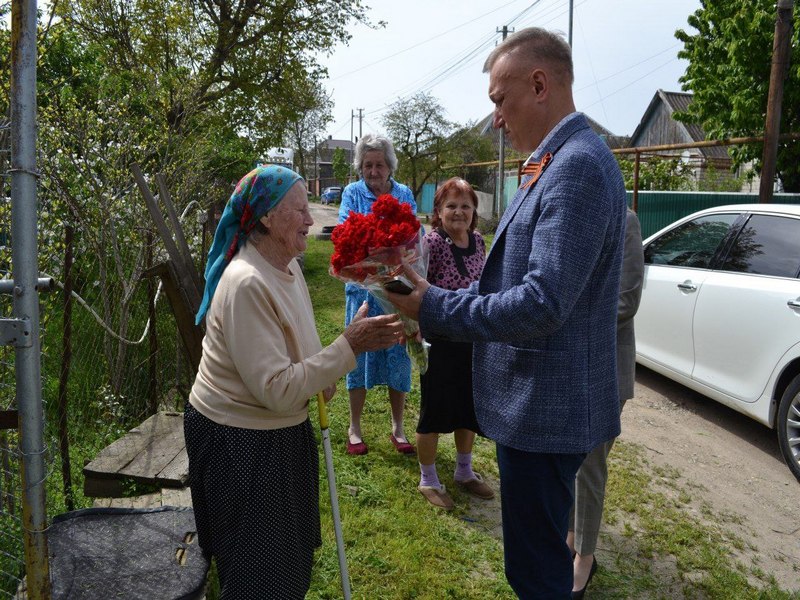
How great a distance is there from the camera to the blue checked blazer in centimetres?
171

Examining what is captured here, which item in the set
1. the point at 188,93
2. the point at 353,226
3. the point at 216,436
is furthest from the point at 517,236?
the point at 188,93

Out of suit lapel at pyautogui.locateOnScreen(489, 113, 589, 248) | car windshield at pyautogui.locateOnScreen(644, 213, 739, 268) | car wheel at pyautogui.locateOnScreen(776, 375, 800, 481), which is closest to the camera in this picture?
A: suit lapel at pyautogui.locateOnScreen(489, 113, 589, 248)

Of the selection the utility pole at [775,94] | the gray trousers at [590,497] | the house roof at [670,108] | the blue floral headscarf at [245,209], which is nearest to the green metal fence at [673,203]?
the utility pole at [775,94]

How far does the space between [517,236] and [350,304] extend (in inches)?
102

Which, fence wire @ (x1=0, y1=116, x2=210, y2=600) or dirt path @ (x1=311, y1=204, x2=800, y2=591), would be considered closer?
A: dirt path @ (x1=311, y1=204, x2=800, y2=591)

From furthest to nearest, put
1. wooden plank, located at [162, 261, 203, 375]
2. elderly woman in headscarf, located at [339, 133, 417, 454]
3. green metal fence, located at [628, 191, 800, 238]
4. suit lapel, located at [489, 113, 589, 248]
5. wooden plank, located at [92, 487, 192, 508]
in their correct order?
1. green metal fence, located at [628, 191, 800, 238]
2. elderly woman in headscarf, located at [339, 133, 417, 454]
3. wooden plank, located at [162, 261, 203, 375]
4. wooden plank, located at [92, 487, 192, 508]
5. suit lapel, located at [489, 113, 589, 248]

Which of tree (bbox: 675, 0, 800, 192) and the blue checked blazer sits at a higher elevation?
tree (bbox: 675, 0, 800, 192)

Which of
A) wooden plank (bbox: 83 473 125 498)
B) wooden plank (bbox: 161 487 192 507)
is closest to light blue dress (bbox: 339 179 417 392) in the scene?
wooden plank (bbox: 161 487 192 507)

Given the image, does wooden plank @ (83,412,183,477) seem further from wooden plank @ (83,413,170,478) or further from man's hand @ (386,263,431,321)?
man's hand @ (386,263,431,321)

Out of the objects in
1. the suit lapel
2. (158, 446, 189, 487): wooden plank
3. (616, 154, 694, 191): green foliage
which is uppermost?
(616, 154, 694, 191): green foliage

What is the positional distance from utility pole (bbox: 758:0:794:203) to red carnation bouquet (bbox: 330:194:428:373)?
6.80 m

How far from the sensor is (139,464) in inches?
134

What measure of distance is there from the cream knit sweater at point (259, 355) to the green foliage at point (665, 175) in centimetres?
1187

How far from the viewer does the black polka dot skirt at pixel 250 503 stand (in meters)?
2.14
